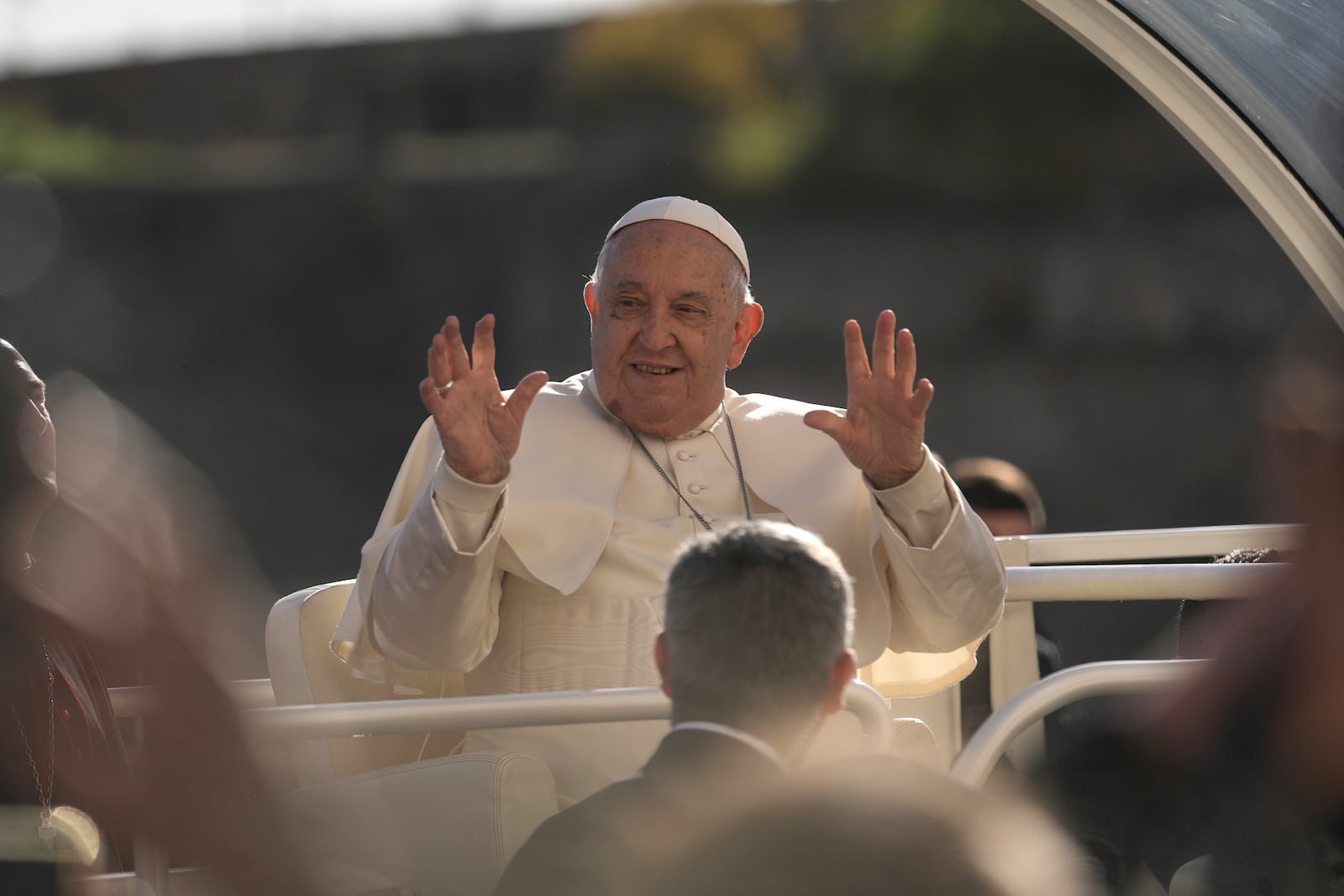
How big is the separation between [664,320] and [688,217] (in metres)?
0.30

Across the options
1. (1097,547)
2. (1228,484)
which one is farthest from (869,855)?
(1228,484)

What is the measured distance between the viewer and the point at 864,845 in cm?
193

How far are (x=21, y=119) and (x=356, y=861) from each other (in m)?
23.2

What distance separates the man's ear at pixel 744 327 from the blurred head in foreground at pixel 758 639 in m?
1.83

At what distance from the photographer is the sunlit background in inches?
720

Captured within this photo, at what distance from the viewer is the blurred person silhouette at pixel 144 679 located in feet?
3.96

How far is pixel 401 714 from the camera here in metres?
2.77

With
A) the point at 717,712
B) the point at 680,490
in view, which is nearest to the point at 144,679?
the point at 717,712

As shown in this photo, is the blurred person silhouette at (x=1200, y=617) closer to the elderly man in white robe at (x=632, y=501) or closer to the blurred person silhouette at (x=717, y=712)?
the elderly man in white robe at (x=632, y=501)

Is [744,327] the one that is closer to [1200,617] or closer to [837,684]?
[1200,617]

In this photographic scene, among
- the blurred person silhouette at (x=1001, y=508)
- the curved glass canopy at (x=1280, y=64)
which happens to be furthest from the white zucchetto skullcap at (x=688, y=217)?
the curved glass canopy at (x=1280, y=64)

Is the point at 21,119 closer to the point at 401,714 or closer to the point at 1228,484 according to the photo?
the point at 1228,484

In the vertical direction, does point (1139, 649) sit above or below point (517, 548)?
below

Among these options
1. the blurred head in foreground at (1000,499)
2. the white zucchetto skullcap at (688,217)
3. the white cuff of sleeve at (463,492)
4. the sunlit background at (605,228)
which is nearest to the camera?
the white cuff of sleeve at (463,492)
